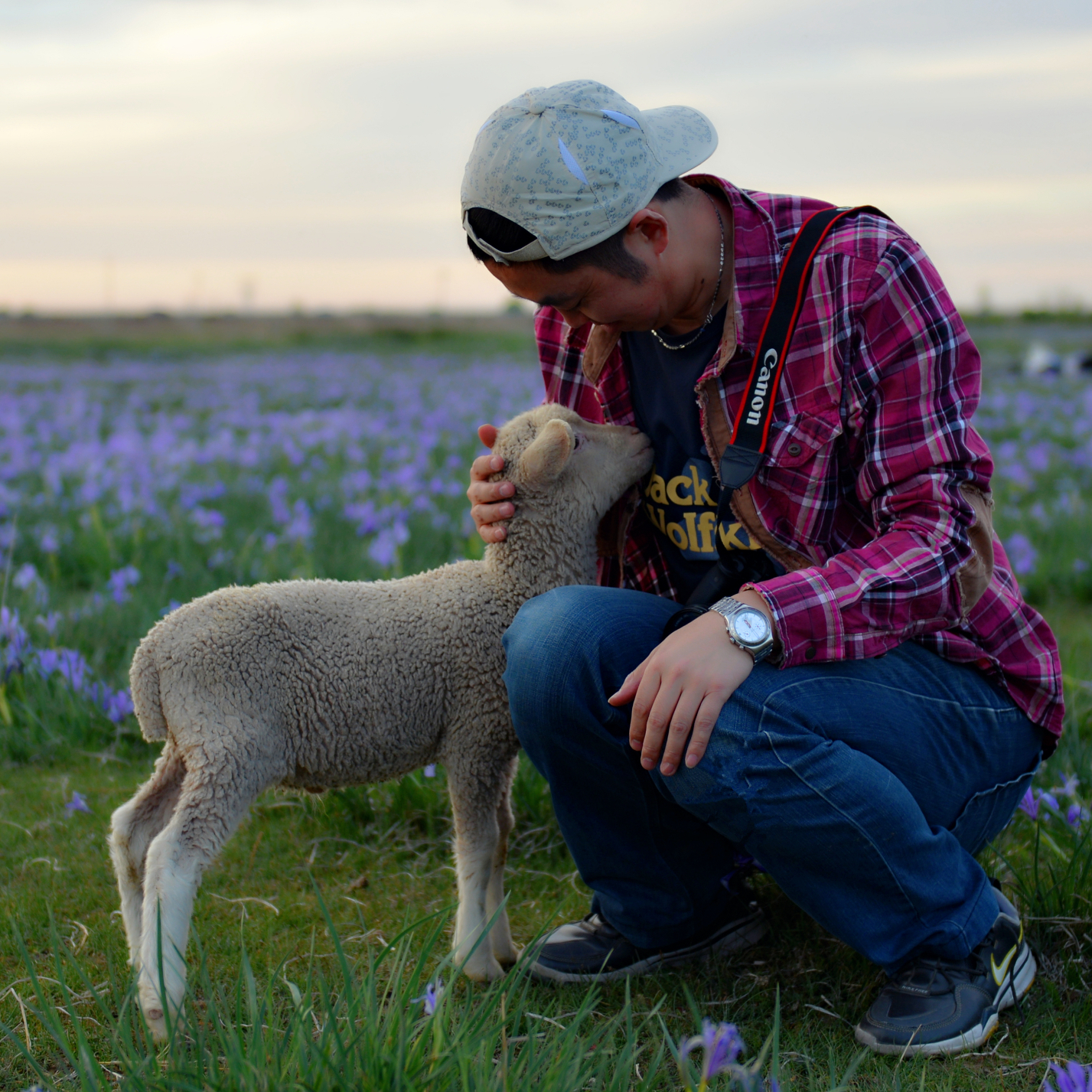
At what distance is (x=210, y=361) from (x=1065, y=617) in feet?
58.6

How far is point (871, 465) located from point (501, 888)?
1.29 m

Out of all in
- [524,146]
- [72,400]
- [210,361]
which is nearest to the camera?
[524,146]

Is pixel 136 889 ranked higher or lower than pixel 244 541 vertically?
lower

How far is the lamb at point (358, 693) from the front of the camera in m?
2.10

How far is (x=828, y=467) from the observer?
7.36 feet

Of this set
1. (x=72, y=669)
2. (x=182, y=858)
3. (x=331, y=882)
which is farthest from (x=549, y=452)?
(x=72, y=669)

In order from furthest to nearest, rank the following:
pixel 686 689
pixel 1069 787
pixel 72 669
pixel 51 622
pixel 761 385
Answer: pixel 51 622 → pixel 72 669 → pixel 1069 787 → pixel 761 385 → pixel 686 689

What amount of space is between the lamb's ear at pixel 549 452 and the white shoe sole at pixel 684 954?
3.51 ft

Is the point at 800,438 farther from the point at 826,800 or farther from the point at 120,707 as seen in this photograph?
the point at 120,707

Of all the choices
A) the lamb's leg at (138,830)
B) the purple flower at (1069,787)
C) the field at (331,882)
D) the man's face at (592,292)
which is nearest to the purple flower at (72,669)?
the field at (331,882)

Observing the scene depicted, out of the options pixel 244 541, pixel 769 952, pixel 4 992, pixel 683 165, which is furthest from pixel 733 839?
pixel 244 541

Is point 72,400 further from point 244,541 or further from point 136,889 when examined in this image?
point 136,889

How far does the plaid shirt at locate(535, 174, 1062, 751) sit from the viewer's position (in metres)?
2.01

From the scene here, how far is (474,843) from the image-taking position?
235cm
